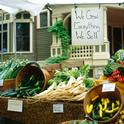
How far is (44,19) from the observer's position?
21.3 m

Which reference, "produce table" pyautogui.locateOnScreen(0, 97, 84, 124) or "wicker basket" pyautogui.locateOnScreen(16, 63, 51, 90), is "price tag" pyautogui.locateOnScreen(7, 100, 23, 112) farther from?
"wicker basket" pyautogui.locateOnScreen(16, 63, 51, 90)

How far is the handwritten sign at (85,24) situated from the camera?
630 cm

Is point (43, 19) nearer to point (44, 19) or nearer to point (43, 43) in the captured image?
point (44, 19)

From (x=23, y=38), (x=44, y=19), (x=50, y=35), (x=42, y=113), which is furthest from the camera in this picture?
(x=23, y=38)

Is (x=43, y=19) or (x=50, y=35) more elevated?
(x=43, y=19)

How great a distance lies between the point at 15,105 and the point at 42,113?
44 cm

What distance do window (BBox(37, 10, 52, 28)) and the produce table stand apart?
1646 cm

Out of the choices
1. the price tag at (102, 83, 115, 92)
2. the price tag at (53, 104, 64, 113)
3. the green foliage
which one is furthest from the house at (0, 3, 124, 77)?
the price tag at (102, 83, 115, 92)

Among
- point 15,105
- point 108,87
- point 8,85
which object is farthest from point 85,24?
point 108,87

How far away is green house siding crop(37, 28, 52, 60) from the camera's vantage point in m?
20.7

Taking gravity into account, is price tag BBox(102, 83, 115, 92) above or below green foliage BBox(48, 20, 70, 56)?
below

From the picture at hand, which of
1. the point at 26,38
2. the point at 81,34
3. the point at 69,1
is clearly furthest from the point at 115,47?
the point at 81,34

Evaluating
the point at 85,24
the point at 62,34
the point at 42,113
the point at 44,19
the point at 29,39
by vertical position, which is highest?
the point at 44,19

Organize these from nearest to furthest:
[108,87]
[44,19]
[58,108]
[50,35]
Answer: [108,87]
[58,108]
[50,35]
[44,19]
